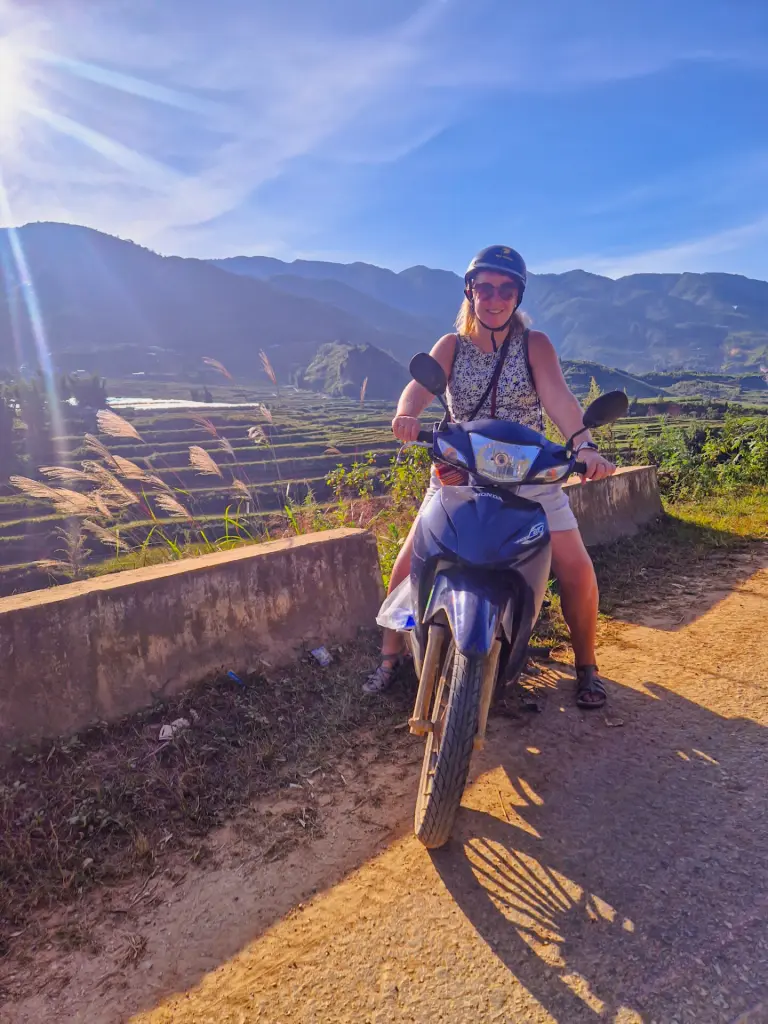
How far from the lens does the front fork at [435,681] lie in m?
1.83

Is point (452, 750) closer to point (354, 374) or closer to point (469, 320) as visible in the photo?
point (469, 320)

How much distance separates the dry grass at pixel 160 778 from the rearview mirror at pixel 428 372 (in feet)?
4.77

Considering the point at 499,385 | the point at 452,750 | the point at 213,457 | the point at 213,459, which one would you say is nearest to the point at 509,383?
the point at 499,385

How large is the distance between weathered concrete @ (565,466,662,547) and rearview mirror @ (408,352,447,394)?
2755 mm

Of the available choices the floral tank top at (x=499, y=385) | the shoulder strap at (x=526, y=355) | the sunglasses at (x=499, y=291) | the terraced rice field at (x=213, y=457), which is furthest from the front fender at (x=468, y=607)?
the terraced rice field at (x=213, y=457)

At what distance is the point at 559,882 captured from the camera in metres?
1.81

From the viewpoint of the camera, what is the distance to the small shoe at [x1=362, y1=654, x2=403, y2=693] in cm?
290

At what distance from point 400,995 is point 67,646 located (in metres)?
1.76

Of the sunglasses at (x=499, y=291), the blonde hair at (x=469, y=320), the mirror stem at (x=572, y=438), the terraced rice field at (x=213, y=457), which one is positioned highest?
the sunglasses at (x=499, y=291)

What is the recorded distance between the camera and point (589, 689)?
9.18 feet

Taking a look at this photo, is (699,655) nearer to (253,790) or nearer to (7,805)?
(253,790)

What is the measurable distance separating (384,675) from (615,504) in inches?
124

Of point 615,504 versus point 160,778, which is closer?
point 160,778

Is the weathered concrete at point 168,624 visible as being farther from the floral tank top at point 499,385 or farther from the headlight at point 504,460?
the headlight at point 504,460
